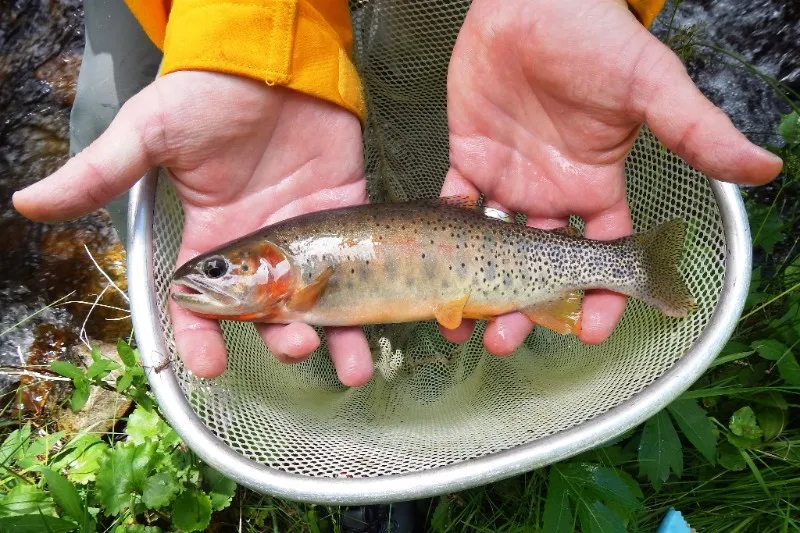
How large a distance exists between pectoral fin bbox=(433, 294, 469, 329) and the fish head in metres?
0.59

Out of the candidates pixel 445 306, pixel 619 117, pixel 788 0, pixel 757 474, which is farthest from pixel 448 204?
pixel 788 0

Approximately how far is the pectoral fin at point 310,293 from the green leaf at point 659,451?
59.6 inches

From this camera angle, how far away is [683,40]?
12.1ft

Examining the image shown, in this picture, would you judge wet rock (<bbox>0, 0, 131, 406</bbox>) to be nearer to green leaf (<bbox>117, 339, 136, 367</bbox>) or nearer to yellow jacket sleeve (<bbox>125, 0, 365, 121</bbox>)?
green leaf (<bbox>117, 339, 136, 367</bbox>)

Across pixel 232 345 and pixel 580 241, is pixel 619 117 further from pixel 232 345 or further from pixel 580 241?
pixel 232 345

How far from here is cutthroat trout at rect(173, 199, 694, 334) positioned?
2336mm

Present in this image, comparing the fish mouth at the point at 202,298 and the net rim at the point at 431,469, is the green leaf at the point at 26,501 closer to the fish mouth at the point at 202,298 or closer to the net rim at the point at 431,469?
the net rim at the point at 431,469

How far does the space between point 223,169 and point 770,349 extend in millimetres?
2521


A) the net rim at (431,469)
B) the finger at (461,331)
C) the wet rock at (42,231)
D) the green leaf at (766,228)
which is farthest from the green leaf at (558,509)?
the wet rock at (42,231)

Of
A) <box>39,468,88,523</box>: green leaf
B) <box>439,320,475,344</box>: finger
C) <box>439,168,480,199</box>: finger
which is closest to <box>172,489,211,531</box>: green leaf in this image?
<box>39,468,88,523</box>: green leaf

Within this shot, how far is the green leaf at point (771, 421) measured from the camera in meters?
2.90

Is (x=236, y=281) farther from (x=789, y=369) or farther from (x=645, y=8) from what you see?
(x=789, y=369)

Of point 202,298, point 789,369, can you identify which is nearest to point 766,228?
point 789,369

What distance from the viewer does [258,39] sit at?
237 centimetres
